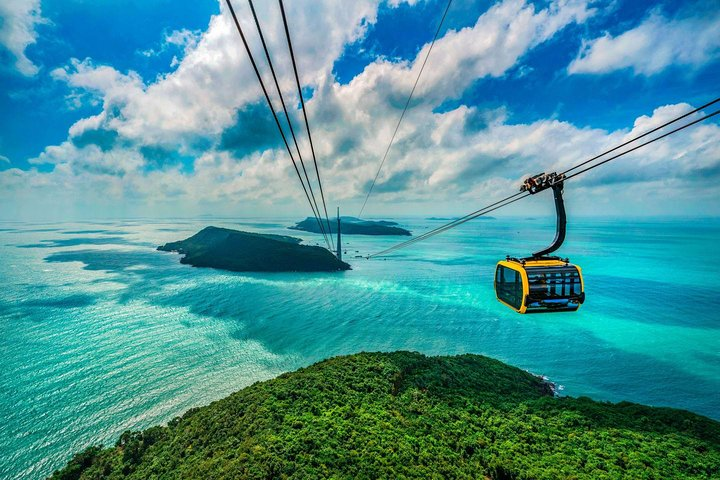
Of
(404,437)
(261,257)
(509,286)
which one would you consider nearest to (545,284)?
(509,286)

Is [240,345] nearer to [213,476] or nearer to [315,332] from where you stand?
[315,332]

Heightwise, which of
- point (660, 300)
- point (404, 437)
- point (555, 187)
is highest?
point (555, 187)

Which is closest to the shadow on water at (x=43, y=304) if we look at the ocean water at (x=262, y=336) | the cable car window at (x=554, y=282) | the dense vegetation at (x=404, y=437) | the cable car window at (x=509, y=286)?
Result: the ocean water at (x=262, y=336)

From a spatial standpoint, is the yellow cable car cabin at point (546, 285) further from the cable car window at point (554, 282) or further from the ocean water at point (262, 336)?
the ocean water at point (262, 336)

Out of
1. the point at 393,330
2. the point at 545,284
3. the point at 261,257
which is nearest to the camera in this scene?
the point at 545,284

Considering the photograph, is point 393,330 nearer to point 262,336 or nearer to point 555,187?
point 262,336

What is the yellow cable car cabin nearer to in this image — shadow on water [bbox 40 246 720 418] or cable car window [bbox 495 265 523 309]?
cable car window [bbox 495 265 523 309]

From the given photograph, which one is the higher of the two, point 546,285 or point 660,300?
point 546,285
